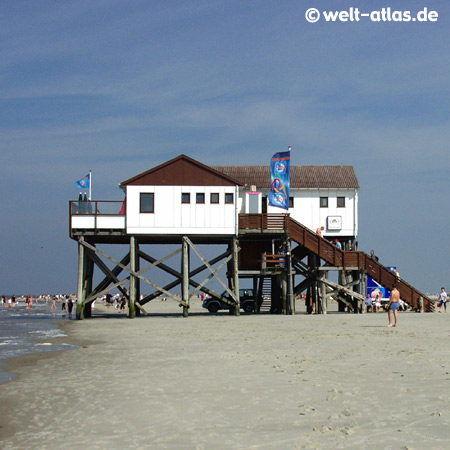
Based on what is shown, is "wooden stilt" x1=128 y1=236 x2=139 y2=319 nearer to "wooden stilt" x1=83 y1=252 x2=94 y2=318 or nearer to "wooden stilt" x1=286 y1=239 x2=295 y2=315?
"wooden stilt" x1=83 y1=252 x2=94 y2=318

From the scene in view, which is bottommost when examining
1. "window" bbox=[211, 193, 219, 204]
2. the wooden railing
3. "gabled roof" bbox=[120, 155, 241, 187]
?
the wooden railing

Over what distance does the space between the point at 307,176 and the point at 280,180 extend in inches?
188

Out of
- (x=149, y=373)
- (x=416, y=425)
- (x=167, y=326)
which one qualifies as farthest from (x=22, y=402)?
(x=167, y=326)

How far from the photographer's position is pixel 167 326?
32.8m

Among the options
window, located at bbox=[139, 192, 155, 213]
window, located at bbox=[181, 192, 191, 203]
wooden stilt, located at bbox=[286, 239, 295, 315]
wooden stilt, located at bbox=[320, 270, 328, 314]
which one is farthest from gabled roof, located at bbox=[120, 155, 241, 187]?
wooden stilt, located at bbox=[320, 270, 328, 314]

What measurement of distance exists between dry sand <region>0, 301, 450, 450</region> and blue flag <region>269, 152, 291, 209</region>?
1887cm

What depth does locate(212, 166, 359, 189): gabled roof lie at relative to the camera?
145ft

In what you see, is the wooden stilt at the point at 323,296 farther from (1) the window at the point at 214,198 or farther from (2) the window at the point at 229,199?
(1) the window at the point at 214,198

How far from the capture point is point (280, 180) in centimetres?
4059

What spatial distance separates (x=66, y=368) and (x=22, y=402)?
485 centimetres

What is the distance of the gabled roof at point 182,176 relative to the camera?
40688 millimetres

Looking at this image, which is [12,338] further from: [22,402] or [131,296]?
[22,402]

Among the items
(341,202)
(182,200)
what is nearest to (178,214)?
(182,200)

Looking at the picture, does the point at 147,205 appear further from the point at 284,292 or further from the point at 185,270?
the point at 284,292
